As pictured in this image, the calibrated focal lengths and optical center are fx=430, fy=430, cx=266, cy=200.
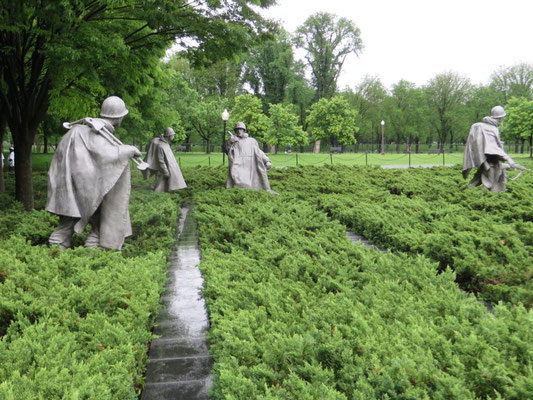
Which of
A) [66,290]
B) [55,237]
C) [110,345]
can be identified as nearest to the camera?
[110,345]

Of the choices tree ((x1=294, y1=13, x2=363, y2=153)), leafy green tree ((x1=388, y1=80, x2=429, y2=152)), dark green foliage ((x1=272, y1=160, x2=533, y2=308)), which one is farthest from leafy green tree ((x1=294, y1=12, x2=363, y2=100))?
dark green foliage ((x1=272, y1=160, x2=533, y2=308))

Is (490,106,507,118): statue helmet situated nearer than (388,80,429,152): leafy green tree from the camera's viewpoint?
Yes

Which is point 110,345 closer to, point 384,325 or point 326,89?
point 384,325

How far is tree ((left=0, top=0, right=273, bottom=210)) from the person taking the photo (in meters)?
7.46

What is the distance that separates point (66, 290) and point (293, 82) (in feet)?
158

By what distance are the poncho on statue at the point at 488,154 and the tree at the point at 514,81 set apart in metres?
53.7

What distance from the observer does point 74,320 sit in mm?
3271

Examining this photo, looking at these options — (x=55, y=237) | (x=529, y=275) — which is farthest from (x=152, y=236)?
(x=529, y=275)

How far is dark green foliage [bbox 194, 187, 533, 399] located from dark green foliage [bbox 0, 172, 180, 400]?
59 centimetres

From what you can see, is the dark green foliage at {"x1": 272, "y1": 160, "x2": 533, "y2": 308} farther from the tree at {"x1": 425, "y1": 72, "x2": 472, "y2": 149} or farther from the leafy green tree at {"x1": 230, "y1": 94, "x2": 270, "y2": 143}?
the tree at {"x1": 425, "y1": 72, "x2": 472, "y2": 149}

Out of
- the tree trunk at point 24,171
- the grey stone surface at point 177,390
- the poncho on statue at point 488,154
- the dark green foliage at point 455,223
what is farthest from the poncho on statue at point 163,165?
the grey stone surface at point 177,390

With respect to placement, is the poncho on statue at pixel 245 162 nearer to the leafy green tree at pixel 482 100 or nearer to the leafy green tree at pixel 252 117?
the leafy green tree at pixel 252 117

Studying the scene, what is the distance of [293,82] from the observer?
49312 mm

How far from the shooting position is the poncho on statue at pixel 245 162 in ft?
35.5
